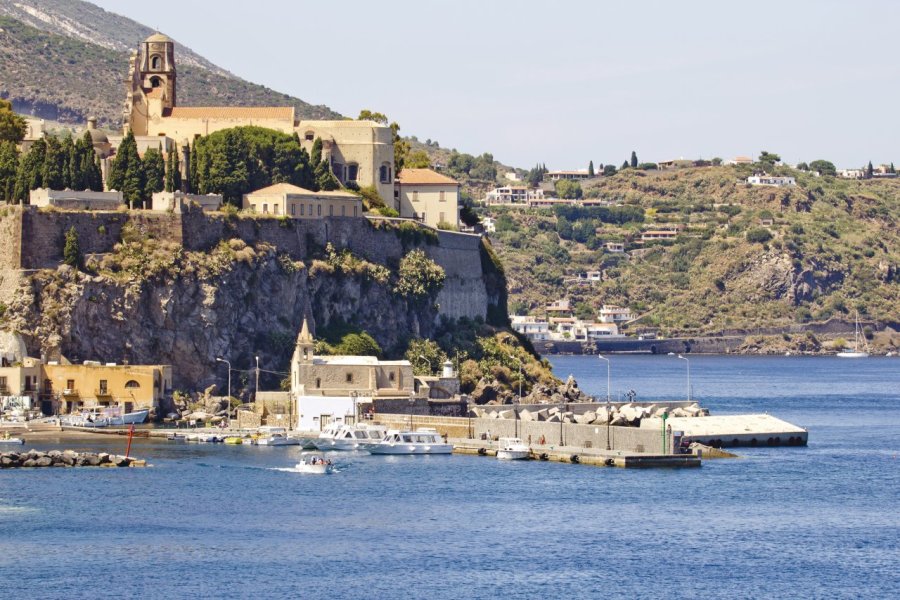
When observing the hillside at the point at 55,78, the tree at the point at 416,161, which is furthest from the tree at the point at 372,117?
the hillside at the point at 55,78

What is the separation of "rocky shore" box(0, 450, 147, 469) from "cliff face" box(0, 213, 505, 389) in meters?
16.4

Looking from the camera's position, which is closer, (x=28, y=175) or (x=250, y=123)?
(x=28, y=175)

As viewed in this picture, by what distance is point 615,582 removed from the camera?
55.5m

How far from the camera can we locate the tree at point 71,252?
94.2 m

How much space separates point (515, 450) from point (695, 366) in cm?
11792

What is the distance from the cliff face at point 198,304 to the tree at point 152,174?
4418 mm

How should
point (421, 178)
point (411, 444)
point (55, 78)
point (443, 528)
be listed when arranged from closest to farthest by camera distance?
point (443, 528) → point (411, 444) → point (421, 178) → point (55, 78)

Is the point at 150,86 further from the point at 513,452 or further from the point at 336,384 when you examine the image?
the point at 513,452

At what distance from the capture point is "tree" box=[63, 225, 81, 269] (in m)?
94.2

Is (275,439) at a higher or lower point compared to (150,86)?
lower

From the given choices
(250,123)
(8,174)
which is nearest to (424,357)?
(250,123)

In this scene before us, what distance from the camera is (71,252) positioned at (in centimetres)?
9425

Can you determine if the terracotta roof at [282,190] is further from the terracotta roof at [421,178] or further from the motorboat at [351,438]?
the motorboat at [351,438]

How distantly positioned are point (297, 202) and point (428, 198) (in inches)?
575
